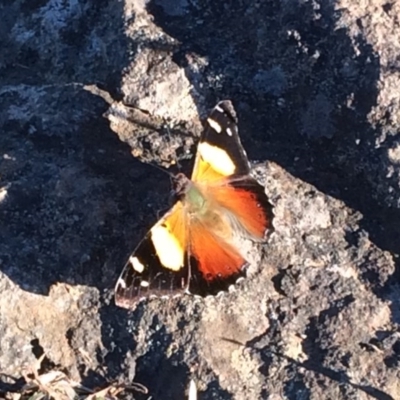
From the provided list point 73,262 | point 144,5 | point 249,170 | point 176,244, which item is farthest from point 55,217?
point 144,5

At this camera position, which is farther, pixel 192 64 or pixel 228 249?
pixel 192 64

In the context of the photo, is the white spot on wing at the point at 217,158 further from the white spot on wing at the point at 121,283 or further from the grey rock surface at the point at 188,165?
the white spot on wing at the point at 121,283

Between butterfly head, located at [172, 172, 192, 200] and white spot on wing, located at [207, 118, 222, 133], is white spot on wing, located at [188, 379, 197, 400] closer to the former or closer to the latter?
butterfly head, located at [172, 172, 192, 200]

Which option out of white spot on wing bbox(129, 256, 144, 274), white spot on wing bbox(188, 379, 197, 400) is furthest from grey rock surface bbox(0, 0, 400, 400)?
white spot on wing bbox(129, 256, 144, 274)

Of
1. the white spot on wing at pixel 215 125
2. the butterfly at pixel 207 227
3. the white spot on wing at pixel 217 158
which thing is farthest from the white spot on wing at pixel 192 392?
the white spot on wing at pixel 215 125

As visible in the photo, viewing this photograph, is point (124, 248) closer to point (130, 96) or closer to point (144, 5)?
point (130, 96)

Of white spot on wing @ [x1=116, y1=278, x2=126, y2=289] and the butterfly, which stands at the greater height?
the butterfly

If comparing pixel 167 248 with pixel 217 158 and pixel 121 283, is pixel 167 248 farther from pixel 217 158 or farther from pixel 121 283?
pixel 217 158
